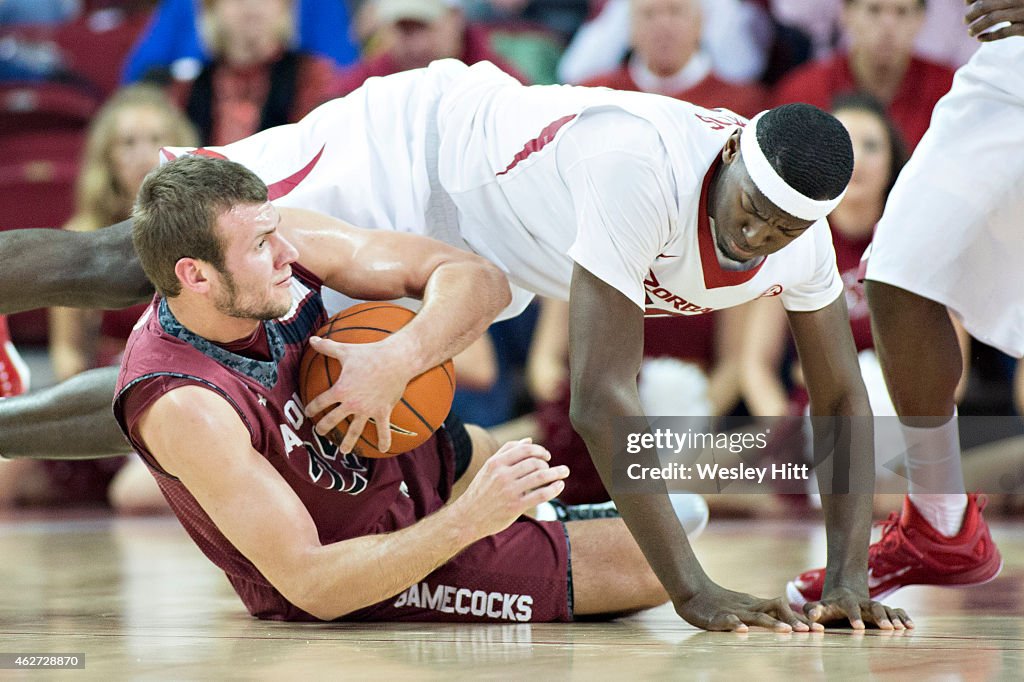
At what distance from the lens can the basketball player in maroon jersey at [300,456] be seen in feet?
8.87

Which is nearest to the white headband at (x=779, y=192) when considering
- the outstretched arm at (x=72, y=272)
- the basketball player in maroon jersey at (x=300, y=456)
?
the basketball player in maroon jersey at (x=300, y=456)

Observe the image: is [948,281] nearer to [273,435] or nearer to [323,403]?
[323,403]

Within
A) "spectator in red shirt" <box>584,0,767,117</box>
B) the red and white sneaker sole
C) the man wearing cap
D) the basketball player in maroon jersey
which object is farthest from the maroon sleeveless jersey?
"spectator in red shirt" <box>584,0,767,117</box>

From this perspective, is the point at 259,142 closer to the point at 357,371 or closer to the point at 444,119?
the point at 444,119

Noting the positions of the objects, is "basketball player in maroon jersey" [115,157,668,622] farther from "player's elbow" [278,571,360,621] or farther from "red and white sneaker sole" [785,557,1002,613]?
"red and white sneaker sole" [785,557,1002,613]

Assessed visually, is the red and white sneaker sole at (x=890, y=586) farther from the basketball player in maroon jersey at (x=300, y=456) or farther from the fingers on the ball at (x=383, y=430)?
the fingers on the ball at (x=383, y=430)

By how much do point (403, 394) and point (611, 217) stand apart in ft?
1.97

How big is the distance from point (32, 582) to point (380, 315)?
64.1 inches

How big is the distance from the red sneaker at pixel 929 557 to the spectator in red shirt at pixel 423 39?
3.57 m

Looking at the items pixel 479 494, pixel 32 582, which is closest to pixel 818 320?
pixel 479 494

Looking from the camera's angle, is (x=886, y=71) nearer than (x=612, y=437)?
No

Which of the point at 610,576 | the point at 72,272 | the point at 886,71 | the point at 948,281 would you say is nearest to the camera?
the point at 610,576

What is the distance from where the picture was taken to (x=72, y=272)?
11.2 ft

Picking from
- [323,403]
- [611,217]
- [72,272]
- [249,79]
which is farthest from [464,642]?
[249,79]
